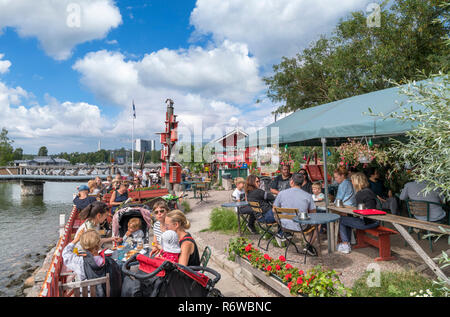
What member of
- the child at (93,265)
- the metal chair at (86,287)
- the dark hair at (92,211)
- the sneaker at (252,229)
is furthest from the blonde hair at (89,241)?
the sneaker at (252,229)

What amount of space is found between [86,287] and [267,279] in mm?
2061

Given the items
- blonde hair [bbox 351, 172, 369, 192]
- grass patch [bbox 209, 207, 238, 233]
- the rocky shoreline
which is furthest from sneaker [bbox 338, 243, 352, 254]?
the rocky shoreline

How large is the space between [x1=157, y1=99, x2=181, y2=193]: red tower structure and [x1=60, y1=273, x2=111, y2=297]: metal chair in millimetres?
8787

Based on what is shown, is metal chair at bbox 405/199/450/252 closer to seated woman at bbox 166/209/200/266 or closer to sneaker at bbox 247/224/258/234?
sneaker at bbox 247/224/258/234

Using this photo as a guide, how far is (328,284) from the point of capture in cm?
284

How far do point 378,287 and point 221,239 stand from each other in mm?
3572

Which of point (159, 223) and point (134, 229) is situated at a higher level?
point (159, 223)

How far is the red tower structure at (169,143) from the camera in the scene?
39.0 ft

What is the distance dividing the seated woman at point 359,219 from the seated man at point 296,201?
547 mm

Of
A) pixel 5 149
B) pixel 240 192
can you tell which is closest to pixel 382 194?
pixel 240 192

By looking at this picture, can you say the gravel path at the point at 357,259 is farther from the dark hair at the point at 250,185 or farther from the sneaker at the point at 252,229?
the dark hair at the point at 250,185

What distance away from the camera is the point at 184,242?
3113 mm

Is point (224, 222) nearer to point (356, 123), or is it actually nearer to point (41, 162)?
point (356, 123)
